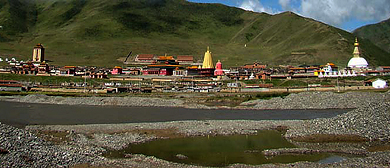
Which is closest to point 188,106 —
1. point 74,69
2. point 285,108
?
point 285,108

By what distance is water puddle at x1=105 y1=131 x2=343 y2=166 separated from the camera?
20812mm

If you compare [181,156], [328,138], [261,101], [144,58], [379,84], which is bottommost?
[181,156]

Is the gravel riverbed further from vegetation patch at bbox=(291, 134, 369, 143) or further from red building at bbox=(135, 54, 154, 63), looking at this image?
red building at bbox=(135, 54, 154, 63)

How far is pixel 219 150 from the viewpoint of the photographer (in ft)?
76.0

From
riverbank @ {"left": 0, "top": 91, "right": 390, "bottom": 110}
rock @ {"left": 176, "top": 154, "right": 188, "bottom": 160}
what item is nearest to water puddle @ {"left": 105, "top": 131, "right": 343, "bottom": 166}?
rock @ {"left": 176, "top": 154, "right": 188, "bottom": 160}

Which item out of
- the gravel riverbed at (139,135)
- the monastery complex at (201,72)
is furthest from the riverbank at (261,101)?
the monastery complex at (201,72)

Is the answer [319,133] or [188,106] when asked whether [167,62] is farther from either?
[319,133]

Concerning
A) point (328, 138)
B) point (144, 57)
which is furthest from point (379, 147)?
point (144, 57)

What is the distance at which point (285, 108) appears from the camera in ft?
166

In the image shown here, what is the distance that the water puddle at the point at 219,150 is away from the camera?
20.8 m

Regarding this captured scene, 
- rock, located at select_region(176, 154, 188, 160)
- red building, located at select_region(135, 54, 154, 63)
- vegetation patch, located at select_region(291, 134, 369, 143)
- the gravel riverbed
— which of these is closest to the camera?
the gravel riverbed

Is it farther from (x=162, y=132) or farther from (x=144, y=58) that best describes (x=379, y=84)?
(x=144, y=58)

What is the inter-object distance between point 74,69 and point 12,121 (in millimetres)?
67856

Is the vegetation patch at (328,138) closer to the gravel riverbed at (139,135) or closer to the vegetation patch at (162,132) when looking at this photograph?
the gravel riverbed at (139,135)
